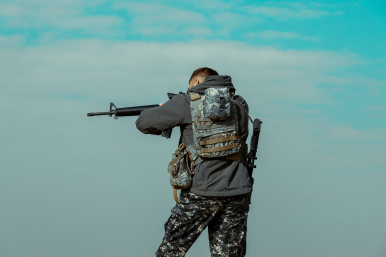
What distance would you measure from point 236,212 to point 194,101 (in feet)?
4.97

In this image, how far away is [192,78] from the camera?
5684mm

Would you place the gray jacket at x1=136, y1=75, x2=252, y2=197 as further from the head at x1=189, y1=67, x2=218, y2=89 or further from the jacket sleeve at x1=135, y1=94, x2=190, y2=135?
the head at x1=189, y1=67, x2=218, y2=89

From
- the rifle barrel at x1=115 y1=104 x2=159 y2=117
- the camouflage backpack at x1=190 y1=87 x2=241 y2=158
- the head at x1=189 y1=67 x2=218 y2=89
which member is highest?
the head at x1=189 y1=67 x2=218 y2=89

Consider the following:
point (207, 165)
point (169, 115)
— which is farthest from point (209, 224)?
point (169, 115)

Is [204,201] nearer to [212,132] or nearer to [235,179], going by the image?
[235,179]

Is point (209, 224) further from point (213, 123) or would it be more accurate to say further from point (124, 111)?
point (124, 111)

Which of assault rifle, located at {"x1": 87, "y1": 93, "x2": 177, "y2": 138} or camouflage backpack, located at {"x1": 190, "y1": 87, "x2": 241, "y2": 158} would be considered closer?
camouflage backpack, located at {"x1": 190, "y1": 87, "x2": 241, "y2": 158}

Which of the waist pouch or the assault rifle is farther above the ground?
the assault rifle

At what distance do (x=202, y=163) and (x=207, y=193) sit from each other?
0.37 metres

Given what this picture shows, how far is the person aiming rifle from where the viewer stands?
5.20m

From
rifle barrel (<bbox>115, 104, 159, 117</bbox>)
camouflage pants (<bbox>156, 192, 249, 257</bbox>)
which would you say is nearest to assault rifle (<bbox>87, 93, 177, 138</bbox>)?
rifle barrel (<bbox>115, 104, 159, 117</bbox>)

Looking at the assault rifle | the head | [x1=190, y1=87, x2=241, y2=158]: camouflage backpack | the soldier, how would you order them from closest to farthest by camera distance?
[x1=190, y1=87, x2=241, y2=158]: camouflage backpack → the soldier → the head → the assault rifle

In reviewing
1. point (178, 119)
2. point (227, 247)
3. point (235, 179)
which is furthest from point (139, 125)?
point (227, 247)

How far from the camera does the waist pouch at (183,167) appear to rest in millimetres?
5242
